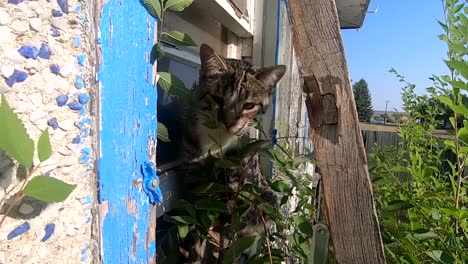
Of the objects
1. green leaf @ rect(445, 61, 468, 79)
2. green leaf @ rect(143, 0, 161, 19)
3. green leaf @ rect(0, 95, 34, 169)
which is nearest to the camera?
green leaf @ rect(0, 95, 34, 169)

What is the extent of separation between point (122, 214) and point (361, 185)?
408 millimetres

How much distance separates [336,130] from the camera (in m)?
0.64

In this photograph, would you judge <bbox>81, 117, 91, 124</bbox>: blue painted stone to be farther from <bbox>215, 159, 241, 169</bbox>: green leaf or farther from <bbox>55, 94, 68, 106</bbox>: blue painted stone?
<bbox>215, 159, 241, 169</bbox>: green leaf

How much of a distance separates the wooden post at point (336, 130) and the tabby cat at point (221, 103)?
2.12ft

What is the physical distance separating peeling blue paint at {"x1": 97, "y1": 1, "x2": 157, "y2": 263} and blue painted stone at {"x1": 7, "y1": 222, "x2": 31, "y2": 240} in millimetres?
121

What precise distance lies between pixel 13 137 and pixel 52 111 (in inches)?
4.8

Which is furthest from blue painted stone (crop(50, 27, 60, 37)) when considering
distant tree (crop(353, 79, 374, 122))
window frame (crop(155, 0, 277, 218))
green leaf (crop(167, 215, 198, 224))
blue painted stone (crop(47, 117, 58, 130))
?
distant tree (crop(353, 79, 374, 122))

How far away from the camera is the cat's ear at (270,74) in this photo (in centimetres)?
150

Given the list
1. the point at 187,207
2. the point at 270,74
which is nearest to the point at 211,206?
the point at 187,207

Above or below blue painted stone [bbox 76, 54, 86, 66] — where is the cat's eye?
below

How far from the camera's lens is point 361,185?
0.64 meters

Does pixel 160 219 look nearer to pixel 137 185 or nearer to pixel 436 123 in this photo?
pixel 137 185

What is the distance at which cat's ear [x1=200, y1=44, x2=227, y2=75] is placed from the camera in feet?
4.33

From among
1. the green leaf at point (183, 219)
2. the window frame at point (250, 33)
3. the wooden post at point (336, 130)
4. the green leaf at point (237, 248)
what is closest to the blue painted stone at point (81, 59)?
the wooden post at point (336, 130)
